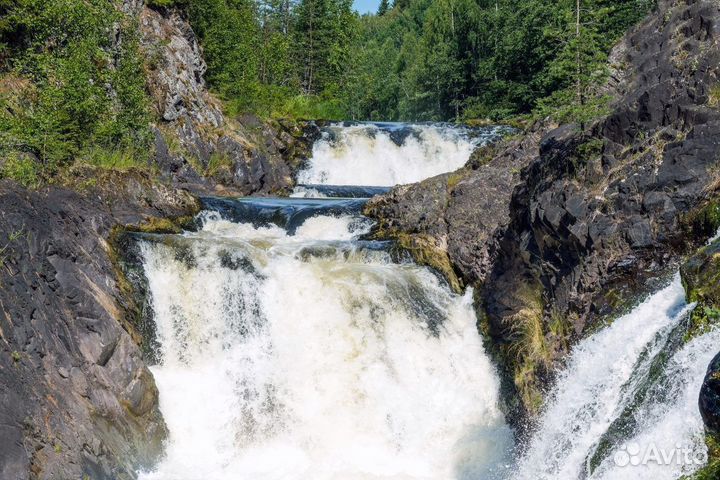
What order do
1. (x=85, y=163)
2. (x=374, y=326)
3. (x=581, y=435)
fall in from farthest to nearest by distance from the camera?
1. (x=85, y=163)
2. (x=374, y=326)
3. (x=581, y=435)

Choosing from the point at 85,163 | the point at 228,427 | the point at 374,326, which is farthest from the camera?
the point at 85,163

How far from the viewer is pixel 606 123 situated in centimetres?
1170

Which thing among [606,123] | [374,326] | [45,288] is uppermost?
[606,123]

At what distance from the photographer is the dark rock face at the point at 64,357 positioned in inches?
336

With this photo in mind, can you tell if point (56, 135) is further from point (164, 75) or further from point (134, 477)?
point (164, 75)

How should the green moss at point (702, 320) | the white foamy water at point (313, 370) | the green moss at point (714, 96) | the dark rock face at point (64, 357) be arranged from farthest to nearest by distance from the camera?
the white foamy water at point (313, 370)
the green moss at point (714, 96)
the dark rock face at point (64, 357)
the green moss at point (702, 320)

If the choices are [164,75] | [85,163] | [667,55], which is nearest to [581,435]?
[667,55]

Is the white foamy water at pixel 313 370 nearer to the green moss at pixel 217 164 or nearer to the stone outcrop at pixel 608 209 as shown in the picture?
the stone outcrop at pixel 608 209

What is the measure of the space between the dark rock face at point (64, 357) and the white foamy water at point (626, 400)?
601 centimetres

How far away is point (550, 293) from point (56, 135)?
10.9 metres

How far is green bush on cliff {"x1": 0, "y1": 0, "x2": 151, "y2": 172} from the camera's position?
47.9 ft

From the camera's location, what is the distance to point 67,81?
54.5 feet

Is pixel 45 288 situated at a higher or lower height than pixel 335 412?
higher

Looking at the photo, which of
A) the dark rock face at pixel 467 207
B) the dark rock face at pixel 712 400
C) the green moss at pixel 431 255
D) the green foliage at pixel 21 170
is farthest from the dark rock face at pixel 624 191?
the green foliage at pixel 21 170
